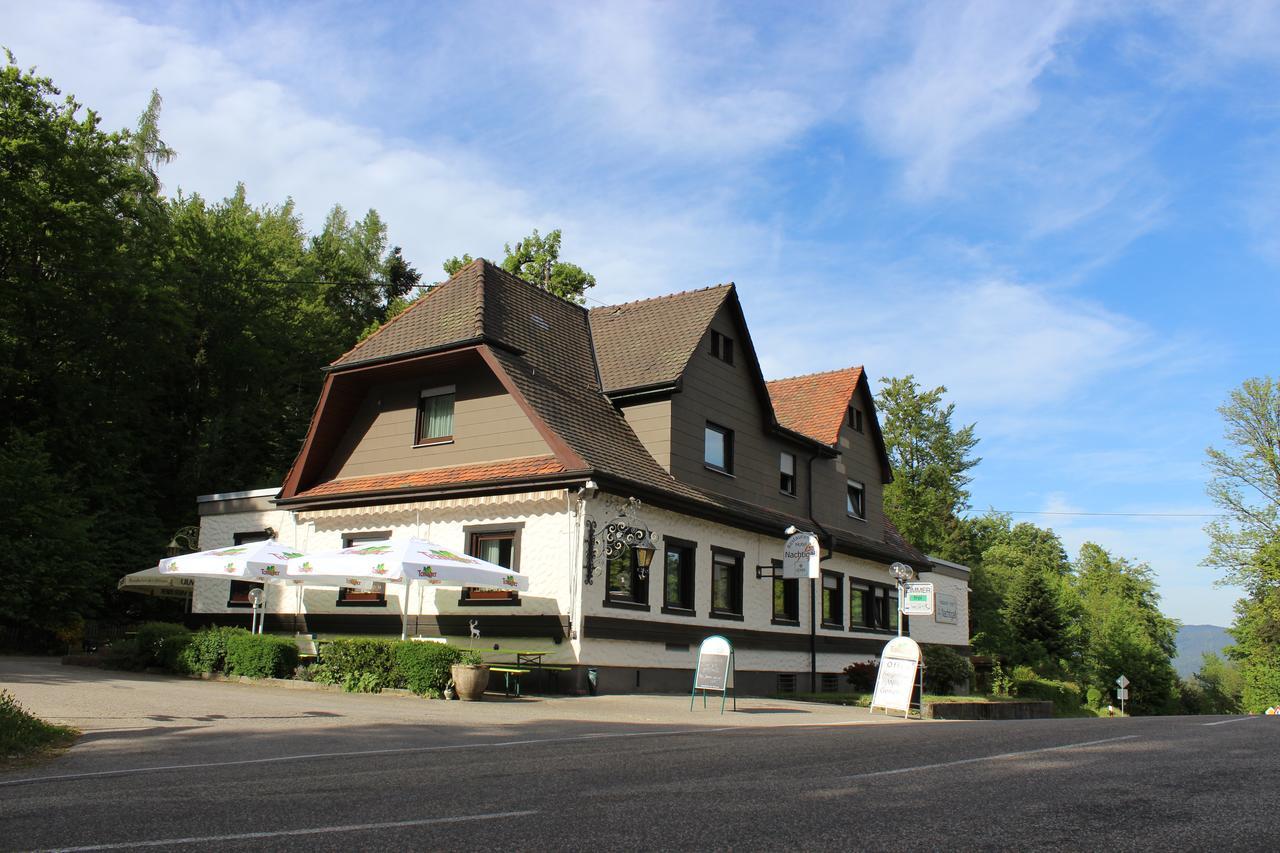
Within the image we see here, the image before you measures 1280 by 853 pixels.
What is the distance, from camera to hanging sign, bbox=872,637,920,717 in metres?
19.2

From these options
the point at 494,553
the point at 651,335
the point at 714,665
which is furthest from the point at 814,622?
the point at 714,665

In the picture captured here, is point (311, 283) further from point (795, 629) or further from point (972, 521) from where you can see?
point (972, 521)

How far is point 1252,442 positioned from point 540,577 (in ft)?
144

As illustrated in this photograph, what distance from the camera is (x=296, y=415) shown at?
1656 inches

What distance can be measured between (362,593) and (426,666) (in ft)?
22.2

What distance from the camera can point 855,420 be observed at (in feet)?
105

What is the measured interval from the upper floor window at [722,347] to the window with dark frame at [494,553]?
23.6 ft

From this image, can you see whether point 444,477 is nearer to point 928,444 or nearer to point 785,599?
point 785,599

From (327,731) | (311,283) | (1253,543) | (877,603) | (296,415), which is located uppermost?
(311,283)

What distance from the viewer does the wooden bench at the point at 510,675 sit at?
60.7 ft

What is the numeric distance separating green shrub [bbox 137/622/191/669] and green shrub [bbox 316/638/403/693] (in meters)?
3.65

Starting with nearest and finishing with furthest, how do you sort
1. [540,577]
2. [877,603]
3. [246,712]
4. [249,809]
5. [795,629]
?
[249,809] → [246,712] → [540,577] → [795,629] → [877,603]

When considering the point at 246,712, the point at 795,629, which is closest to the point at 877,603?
the point at 795,629

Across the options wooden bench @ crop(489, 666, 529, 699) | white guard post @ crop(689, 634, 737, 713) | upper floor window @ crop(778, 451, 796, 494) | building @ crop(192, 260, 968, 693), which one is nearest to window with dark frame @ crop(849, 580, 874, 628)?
building @ crop(192, 260, 968, 693)
